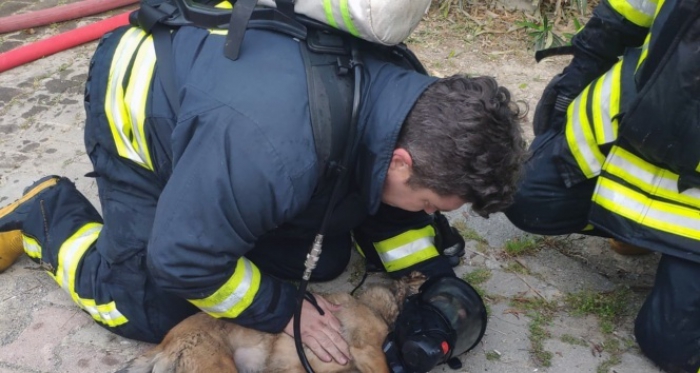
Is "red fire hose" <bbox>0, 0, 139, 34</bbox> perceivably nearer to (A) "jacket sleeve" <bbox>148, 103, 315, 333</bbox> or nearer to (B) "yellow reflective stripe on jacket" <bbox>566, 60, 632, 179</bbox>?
(A) "jacket sleeve" <bbox>148, 103, 315, 333</bbox>

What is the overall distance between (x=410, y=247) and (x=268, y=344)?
31.4 inches

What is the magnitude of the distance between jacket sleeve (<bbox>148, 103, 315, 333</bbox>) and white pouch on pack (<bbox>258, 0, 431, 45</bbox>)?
44 cm

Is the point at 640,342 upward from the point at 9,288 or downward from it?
upward

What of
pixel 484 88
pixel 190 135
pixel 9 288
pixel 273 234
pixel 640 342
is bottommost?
pixel 9 288

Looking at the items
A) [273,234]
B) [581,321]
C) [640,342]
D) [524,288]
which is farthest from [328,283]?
[640,342]

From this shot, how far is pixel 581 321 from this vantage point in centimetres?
338

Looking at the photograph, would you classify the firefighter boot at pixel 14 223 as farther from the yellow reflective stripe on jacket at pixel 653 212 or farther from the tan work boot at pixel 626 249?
the tan work boot at pixel 626 249

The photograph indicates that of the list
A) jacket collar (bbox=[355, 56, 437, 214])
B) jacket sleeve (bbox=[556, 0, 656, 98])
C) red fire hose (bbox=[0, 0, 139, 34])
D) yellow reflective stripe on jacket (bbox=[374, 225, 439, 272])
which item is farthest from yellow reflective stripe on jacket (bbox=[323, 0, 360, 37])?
red fire hose (bbox=[0, 0, 139, 34])

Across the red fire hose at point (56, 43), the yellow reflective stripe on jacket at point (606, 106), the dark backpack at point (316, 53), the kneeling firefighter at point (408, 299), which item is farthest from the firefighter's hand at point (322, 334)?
the red fire hose at point (56, 43)

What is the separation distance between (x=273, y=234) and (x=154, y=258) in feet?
2.54

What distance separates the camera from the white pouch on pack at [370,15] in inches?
93.4

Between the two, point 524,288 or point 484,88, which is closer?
point 484,88

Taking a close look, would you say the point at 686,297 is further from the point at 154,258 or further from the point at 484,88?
the point at 154,258

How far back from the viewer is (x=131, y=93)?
9.18ft
